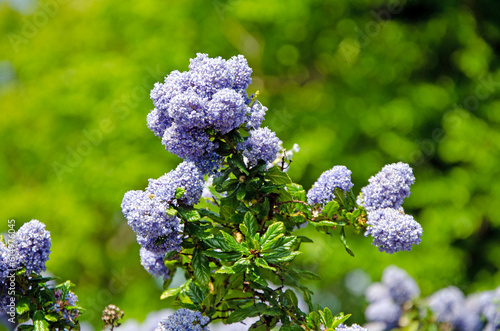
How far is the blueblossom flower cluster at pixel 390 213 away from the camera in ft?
5.96

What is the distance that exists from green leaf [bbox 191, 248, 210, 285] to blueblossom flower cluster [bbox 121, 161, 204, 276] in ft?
0.31

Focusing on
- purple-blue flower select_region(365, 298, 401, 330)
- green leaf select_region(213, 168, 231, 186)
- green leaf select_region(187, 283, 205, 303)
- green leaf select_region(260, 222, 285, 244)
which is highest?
purple-blue flower select_region(365, 298, 401, 330)

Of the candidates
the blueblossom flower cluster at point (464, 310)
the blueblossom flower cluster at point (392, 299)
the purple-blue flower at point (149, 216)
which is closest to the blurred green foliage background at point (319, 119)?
the blueblossom flower cluster at point (392, 299)

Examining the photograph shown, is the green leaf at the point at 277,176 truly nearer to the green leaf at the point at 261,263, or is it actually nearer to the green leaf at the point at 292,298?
the green leaf at the point at 261,263

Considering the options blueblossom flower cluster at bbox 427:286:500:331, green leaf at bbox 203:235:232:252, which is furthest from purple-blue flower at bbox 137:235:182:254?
blueblossom flower cluster at bbox 427:286:500:331

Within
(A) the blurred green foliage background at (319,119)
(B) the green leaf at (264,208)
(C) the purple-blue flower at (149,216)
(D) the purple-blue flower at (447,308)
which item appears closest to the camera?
(C) the purple-blue flower at (149,216)

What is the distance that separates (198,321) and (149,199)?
50 centimetres

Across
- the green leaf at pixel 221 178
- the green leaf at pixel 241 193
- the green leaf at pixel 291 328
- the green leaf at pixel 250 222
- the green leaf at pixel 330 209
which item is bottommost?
the green leaf at pixel 291 328

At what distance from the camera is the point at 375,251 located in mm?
8008

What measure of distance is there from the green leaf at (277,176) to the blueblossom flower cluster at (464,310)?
1.89 meters

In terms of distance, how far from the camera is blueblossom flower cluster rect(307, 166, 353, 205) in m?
1.94

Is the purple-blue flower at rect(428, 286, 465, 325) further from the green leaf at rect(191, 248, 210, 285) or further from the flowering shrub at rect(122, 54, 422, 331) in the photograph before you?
the green leaf at rect(191, 248, 210, 285)

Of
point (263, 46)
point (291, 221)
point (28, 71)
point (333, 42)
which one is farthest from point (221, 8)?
point (291, 221)

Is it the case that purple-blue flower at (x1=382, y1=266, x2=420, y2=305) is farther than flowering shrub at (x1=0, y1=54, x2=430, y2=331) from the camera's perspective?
Yes
